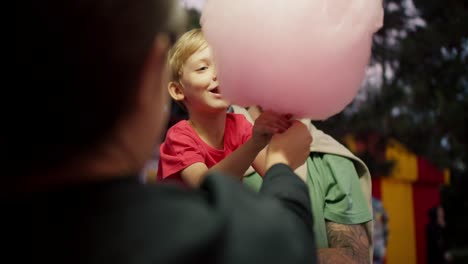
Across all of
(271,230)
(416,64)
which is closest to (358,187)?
(271,230)

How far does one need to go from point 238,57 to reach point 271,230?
464 millimetres

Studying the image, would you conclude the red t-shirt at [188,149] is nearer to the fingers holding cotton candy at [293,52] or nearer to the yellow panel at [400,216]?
the fingers holding cotton candy at [293,52]

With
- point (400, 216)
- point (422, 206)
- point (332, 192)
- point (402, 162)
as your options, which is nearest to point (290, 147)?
point (332, 192)

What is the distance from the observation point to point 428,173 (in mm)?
7383

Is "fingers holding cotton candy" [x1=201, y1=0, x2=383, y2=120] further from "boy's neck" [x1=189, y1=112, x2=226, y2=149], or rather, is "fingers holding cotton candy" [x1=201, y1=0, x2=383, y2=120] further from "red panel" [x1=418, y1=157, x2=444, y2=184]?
"red panel" [x1=418, y1=157, x2=444, y2=184]

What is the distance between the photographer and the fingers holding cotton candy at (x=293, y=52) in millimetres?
1098

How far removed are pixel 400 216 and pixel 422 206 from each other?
406 millimetres

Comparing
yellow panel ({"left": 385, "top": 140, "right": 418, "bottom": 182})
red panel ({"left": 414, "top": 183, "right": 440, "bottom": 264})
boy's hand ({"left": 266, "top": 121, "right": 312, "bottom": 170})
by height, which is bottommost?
red panel ({"left": 414, "top": 183, "right": 440, "bottom": 264})

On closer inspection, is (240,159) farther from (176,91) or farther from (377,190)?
(377,190)

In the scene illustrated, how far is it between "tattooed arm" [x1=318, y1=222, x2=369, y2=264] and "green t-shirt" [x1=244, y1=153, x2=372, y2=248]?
0.02m

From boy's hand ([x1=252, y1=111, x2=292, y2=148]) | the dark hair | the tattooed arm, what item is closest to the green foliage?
the tattooed arm

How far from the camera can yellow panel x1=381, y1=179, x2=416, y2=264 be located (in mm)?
6342

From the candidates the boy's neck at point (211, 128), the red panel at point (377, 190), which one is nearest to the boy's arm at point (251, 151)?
the boy's neck at point (211, 128)

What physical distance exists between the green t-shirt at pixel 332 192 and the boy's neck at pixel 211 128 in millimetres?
195
